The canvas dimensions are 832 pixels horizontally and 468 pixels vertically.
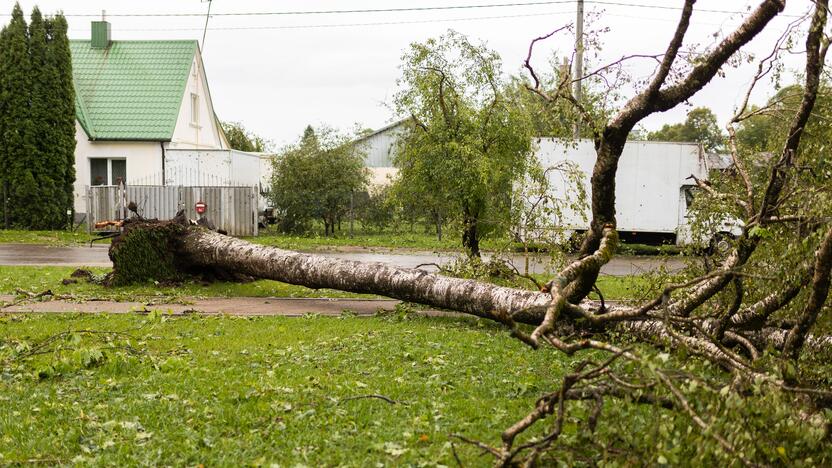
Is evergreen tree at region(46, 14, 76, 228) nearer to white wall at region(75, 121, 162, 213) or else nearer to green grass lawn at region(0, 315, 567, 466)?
white wall at region(75, 121, 162, 213)

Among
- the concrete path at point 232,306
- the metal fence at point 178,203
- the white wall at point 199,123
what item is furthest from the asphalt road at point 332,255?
the white wall at point 199,123

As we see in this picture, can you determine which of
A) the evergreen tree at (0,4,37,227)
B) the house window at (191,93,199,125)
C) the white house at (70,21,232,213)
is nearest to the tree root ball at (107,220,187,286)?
the white house at (70,21,232,213)

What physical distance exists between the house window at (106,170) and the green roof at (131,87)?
98 centimetres

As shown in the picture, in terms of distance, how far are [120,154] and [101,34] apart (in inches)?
263

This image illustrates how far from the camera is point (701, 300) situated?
23.8 ft

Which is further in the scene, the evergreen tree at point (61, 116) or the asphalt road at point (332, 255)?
the evergreen tree at point (61, 116)

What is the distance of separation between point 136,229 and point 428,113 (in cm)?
532

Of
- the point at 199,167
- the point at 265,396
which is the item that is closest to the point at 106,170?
the point at 199,167

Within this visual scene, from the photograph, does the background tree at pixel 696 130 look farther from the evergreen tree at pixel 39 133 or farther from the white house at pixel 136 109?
the evergreen tree at pixel 39 133

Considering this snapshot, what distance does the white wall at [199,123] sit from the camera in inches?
1229

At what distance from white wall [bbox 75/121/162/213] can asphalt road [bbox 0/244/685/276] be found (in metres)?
7.38

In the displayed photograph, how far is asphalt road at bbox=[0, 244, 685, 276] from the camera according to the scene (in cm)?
1761

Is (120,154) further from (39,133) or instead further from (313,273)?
(313,273)

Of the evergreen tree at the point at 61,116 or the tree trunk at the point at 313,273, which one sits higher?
the evergreen tree at the point at 61,116
